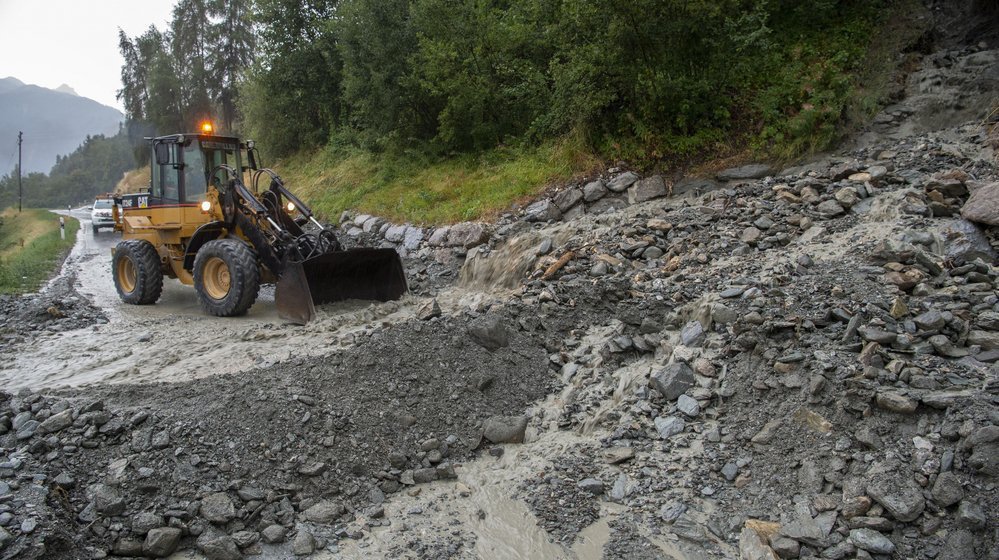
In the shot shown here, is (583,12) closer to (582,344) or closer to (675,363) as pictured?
(582,344)

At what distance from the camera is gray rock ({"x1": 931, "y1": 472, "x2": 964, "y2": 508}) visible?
357cm

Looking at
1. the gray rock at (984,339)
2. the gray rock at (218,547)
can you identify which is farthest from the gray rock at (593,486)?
the gray rock at (984,339)

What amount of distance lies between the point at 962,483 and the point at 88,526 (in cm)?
514

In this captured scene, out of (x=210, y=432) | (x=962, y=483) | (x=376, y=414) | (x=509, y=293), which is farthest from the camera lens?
(x=509, y=293)

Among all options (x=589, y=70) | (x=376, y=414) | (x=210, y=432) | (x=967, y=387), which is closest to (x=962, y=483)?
(x=967, y=387)

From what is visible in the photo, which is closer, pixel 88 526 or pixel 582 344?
pixel 88 526

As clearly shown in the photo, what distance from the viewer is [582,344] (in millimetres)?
6539

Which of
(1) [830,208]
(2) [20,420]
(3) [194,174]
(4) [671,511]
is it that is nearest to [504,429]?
(4) [671,511]

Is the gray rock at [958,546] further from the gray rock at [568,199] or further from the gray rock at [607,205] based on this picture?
the gray rock at [568,199]

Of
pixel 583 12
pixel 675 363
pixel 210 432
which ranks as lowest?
pixel 210 432

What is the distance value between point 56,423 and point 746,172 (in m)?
8.50

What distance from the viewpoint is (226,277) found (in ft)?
29.2

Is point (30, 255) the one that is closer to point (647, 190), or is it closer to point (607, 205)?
point (607, 205)

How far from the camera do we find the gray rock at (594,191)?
9.63 meters
